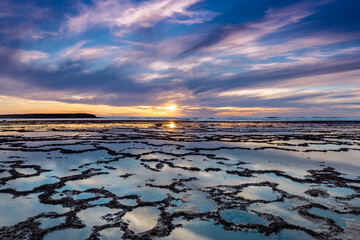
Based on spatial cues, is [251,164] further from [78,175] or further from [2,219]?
[2,219]

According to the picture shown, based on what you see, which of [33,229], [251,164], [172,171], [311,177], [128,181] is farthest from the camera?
[251,164]

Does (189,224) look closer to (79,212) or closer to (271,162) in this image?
(79,212)

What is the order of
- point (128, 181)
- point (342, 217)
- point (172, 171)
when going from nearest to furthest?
point (342, 217) → point (128, 181) → point (172, 171)

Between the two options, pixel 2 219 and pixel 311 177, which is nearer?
pixel 2 219

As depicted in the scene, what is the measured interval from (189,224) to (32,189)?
5.49m

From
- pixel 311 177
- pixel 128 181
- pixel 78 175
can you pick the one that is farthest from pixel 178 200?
pixel 311 177

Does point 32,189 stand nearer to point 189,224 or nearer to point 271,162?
point 189,224

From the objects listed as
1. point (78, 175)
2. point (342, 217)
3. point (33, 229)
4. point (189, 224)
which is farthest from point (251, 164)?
point (33, 229)

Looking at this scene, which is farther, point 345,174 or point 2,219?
point 345,174

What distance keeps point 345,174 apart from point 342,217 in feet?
16.1

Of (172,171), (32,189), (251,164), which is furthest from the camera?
(251,164)

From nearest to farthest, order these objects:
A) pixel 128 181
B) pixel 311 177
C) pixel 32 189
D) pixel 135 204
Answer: pixel 135 204 < pixel 32 189 < pixel 128 181 < pixel 311 177

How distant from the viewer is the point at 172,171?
9305 mm

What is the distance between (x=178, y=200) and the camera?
6043 millimetres
